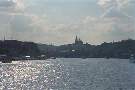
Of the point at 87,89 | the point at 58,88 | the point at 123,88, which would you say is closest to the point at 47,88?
the point at 58,88

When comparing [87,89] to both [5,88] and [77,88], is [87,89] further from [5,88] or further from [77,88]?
[5,88]

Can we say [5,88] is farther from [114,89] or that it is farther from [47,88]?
[114,89]

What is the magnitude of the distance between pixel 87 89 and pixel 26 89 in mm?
10096

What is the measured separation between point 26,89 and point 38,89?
6.62ft

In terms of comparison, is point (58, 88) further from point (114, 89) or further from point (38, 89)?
point (114, 89)

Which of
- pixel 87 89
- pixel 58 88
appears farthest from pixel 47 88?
pixel 87 89

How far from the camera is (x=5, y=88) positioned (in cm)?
8769

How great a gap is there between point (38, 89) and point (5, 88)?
588 centimetres

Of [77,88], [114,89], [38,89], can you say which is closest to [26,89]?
[38,89]

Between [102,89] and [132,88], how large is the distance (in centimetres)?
548

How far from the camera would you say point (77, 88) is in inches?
3433

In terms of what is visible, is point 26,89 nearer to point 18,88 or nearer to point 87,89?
point 18,88

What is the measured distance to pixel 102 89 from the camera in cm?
8494

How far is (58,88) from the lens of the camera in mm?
88312
